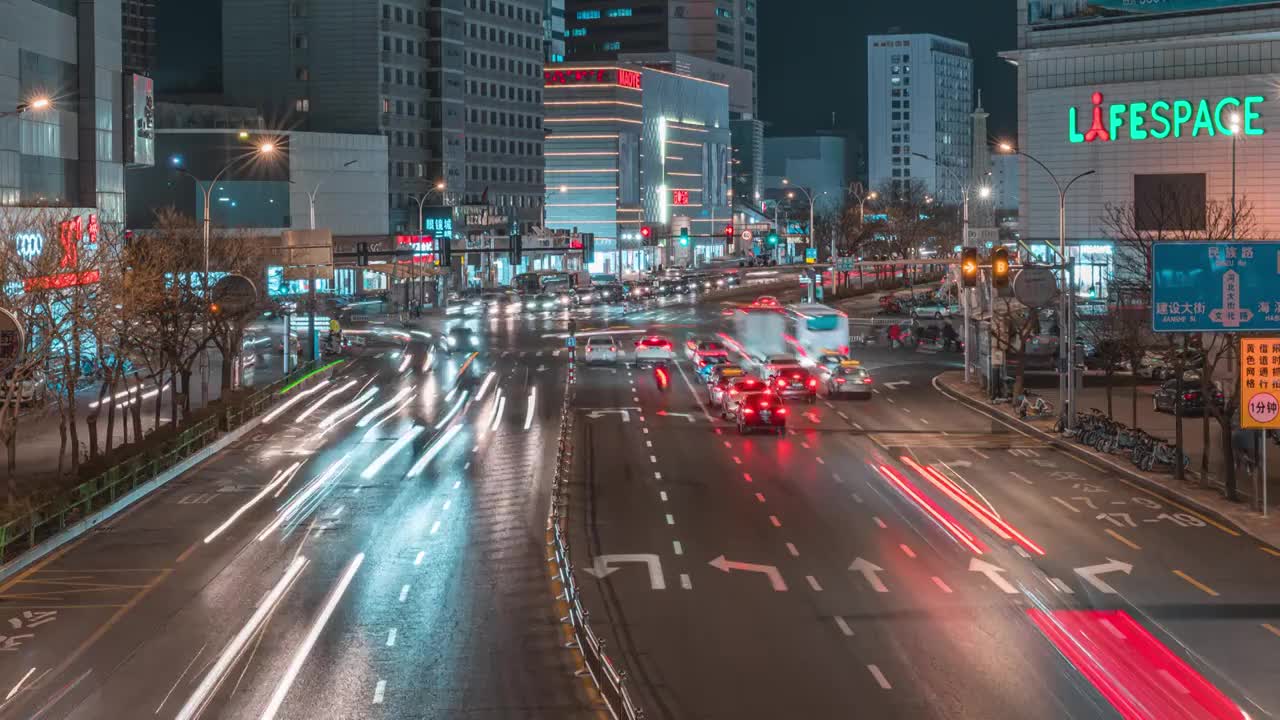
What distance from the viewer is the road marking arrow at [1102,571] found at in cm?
2886

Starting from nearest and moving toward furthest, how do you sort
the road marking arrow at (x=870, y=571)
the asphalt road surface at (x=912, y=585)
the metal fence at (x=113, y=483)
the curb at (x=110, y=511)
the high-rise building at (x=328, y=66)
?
the asphalt road surface at (x=912, y=585) → the road marking arrow at (x=870, y=571) → the curb at (x=110, y=511) → the metal fence at (x=113, y=483) → the high-rise building at (x=328, y=66)

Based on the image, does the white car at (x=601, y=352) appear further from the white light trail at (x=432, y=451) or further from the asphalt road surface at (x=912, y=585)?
the asphalt road surface at (x=912, y=585)

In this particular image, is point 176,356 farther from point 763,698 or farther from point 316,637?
point 763,698

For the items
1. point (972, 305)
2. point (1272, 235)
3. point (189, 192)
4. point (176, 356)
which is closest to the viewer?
Result: point (176, 356)

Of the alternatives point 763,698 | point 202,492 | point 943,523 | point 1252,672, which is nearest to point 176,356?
point 202,492

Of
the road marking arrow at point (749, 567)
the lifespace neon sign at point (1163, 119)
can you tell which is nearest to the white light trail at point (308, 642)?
the road marking arrow at point (749, 567)

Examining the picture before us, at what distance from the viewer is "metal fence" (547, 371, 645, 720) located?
2061 cm

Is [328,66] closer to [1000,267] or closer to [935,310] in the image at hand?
[935,310]

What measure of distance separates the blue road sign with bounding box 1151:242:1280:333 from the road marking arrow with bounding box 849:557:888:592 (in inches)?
430

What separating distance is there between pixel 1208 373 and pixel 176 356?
3368cm

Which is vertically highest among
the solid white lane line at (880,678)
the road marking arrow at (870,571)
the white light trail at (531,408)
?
the white light trail at (531,408)

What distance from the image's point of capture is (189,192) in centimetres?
13762

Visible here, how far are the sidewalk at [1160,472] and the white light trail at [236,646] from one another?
2143 cm

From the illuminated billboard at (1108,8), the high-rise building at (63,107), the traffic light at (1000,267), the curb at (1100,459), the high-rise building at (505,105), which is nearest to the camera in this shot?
the curb at (1100,459)
